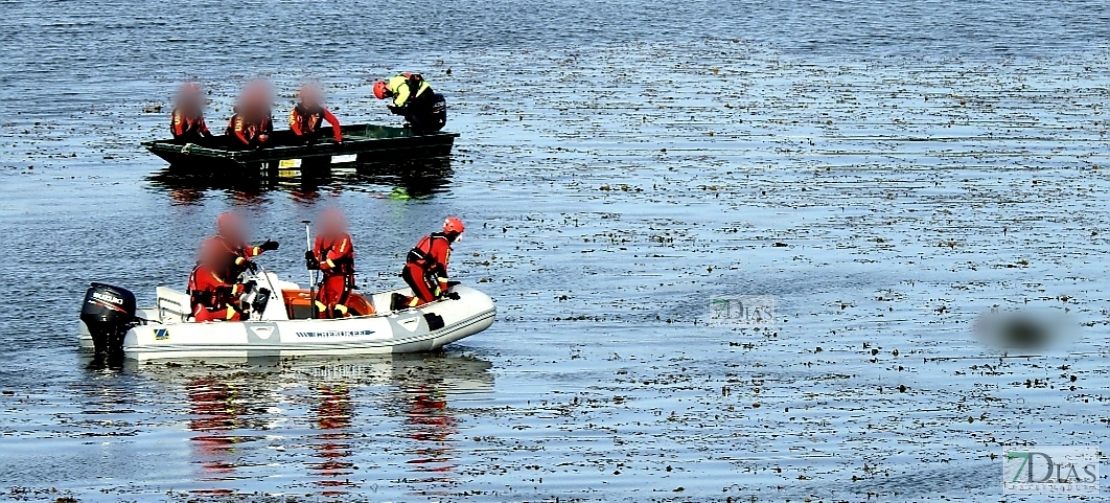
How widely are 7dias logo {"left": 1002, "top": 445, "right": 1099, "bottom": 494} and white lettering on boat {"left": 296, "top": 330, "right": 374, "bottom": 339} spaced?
336 inches

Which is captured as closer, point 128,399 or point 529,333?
point 128,399

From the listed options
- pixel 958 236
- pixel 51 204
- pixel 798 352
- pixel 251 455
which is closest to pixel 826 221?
pixel 958 236

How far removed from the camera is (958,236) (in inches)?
1410

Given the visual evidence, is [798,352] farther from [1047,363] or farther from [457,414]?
[457,414]

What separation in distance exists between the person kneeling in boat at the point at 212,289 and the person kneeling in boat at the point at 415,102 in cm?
1804

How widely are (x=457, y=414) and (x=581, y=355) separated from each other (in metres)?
3.38

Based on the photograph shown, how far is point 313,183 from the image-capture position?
41.2 meters

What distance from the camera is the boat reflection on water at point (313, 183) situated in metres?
39.9

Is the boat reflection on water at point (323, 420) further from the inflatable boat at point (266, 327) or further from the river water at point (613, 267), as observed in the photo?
the inflatable boat at point (266, 327)

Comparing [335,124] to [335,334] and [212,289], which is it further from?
[335,334]

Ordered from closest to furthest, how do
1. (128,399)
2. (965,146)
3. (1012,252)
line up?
(128,399) → (1012,252) → (965,146)

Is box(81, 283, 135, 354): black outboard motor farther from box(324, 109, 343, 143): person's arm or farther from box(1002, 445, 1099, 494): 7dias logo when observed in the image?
box(324, 109, 343, 143): person's arm

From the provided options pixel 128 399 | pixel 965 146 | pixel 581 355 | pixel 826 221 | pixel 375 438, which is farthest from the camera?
pixel 965 146

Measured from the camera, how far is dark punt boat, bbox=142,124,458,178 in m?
40.9
